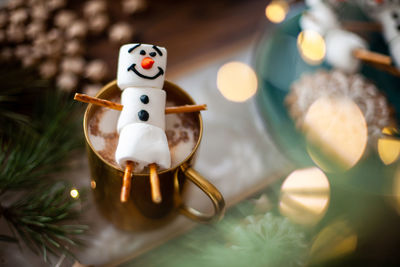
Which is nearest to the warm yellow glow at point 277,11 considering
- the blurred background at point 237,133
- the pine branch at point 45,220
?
the blurred background at point 237,133

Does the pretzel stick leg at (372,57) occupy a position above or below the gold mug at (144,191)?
above

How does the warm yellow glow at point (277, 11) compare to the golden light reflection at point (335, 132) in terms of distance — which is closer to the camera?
the golden light reflection at point (335, 132)

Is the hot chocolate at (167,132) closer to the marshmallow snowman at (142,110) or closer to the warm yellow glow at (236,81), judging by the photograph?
the marshmallow snowman at (142,110)

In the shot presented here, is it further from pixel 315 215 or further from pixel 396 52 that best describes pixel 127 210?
pixel 396 52

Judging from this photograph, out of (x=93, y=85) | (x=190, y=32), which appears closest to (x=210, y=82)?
(x=190, y=32)

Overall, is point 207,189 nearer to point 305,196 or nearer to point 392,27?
point 305,196

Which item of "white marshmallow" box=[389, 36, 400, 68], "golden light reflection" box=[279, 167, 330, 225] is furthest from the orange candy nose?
"white marshmallow" box=[389, 36, 400, 68]

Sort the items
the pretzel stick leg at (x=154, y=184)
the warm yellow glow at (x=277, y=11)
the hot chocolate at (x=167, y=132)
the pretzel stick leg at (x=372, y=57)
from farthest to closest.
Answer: the warm yellow glow at (x=277, y=11) < the pretzel stick leg at (x=372, y=57) < the hot chocolate at (x=167, y=132) < the pretzel stick leg at (x=154, y=184)
